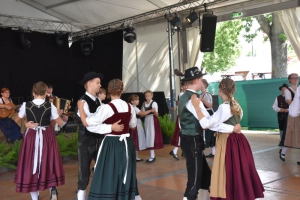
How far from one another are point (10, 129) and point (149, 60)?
16.4ft

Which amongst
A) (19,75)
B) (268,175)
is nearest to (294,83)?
(268,175)

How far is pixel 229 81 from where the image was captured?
337 cm

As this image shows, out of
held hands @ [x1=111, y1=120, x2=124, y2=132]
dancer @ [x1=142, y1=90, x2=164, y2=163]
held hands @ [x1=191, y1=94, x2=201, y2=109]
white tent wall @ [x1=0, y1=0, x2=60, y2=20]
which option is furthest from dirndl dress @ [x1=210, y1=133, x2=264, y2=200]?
white tent wall @ [x1=0, y1=0, x2=60, y2=20]

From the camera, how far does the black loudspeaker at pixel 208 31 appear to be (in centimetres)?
866

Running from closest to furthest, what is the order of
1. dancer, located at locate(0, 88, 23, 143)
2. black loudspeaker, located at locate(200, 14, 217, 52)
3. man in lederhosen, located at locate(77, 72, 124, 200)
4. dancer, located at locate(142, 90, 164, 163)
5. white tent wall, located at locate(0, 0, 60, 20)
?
man in lederhosen, located at locate(77, 72, 124, 200), dancer, located at locate(142, 90, 164, 163), dancer, located at locate(0, 88, 23, 143), black loudspeaker, located at locate(200, 14, 217, 52), white tent wall, located at locate(0, 0, 60, 20)

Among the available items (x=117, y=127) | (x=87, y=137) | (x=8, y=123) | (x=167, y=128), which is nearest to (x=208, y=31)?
(x=167, y=128)

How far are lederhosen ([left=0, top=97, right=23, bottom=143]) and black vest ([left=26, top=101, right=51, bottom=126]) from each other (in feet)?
15.8

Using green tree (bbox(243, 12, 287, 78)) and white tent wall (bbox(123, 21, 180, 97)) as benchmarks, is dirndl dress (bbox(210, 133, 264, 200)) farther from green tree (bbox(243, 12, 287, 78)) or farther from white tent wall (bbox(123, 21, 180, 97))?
green tree (bbox(243, 12, 287, 78))

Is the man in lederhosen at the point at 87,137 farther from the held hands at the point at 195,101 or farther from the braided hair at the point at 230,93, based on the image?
the braided hair at the point at 230,93

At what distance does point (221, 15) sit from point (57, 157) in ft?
24.2

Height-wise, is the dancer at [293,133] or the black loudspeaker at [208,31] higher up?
the black loudspeaker at [208,31]

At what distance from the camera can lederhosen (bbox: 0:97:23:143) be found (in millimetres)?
8500

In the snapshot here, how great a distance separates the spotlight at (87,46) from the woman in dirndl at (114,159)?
9234 millimetres

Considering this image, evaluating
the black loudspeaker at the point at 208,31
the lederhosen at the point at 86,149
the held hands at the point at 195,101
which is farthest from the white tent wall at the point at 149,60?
the held hands at the point at 195,101
